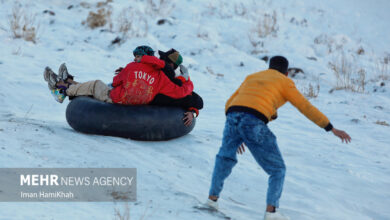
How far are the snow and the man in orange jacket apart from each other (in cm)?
37

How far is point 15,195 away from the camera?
3.17m

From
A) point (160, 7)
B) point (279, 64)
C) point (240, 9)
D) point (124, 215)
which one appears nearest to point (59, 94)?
point (279, 64)

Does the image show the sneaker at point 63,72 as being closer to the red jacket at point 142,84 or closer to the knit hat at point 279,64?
the red jacket at point 142,84

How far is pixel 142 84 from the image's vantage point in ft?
17.0

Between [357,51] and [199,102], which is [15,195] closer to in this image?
[199,102]

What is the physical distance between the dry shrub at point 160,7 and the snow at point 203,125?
0.13 meters

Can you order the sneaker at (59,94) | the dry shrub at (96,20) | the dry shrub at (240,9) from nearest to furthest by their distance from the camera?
the sneaker at (59,94), the dry shrub at (96,20), the dry shrub at (240,9)

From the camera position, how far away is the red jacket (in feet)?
16.9

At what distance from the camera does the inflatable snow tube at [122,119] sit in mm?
5215

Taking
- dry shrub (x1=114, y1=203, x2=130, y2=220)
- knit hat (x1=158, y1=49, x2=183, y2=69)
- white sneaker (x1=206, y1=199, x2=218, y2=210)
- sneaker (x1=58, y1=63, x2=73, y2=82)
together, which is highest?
knit hat (x1=158, y1=49, x2=183, y2=69)

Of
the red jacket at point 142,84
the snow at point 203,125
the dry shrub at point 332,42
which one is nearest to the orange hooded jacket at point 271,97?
the snow at point 203,125

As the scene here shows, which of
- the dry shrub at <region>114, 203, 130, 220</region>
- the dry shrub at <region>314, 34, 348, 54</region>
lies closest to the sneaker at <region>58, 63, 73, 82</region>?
the dry shrub at <region>114, 203, 130, 220</region>

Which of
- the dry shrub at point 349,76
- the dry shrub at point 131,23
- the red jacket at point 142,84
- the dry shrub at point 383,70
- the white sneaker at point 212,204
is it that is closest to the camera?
the white sneaker at point 212,204

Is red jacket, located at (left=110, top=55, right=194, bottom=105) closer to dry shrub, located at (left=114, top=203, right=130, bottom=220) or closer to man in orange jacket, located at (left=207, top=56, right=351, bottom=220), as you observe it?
man in orange jacket, located at (left=207, top=56, right=351, bottom=220)
